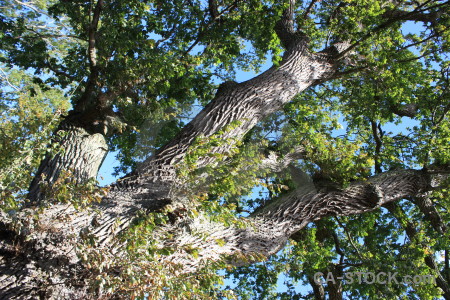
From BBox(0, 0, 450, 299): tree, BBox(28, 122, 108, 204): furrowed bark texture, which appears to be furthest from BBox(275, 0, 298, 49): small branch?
BBox(28, 122, 108, 204): furrowed bark texture

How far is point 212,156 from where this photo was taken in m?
4.30

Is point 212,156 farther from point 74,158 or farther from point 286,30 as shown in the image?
point 286,30

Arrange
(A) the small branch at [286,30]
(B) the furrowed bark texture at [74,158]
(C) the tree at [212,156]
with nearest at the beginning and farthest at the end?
(C) the tree at [212,156], (B) the furrowed bark texture at [74,158], (A) the small branch at [286,30]

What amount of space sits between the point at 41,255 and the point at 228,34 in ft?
18.9

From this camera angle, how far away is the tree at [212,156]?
336 centimetres

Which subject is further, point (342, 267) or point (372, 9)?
point (342, 267)

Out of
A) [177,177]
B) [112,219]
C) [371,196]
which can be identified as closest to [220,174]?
[177,177]

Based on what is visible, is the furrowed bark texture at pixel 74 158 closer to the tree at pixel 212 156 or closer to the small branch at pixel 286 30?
the tree at pixel 212 156

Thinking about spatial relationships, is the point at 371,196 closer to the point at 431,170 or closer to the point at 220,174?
the point at 431,170

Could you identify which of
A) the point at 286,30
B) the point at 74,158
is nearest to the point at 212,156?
the point at 74,158

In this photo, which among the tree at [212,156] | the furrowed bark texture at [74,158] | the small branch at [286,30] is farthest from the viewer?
the small branch at [286,30]

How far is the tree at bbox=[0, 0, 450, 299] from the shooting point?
3363mm

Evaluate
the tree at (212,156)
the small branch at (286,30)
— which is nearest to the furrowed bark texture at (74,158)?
the tree at (212,156)

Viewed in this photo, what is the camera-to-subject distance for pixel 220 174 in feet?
14.6
